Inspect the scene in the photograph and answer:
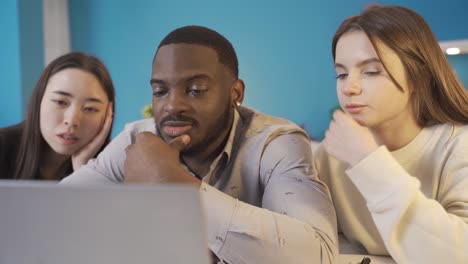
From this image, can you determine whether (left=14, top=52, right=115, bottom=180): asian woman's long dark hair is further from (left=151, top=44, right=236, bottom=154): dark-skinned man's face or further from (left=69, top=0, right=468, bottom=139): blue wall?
(left=151, top=44, right=236, bottom=154): dark-skinned man's face

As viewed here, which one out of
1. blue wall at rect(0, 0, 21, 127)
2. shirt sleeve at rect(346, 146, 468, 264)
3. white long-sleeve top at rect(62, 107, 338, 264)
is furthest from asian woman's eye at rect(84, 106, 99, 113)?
blue wall at rect(0, 0, 21, 127)

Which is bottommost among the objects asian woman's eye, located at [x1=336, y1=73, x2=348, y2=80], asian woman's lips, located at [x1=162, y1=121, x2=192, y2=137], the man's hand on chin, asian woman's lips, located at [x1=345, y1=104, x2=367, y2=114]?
the man's hand on chin

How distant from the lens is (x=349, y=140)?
0.51 m

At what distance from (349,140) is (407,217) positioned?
95 mm

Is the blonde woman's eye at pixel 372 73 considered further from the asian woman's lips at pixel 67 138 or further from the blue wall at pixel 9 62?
the blue wall at pixel 9 62

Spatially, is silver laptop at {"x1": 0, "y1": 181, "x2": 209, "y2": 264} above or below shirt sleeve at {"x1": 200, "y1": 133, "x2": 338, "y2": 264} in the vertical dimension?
above

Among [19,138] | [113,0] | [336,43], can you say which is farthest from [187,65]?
[19,138]

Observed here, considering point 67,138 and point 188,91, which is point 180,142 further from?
point 67,138

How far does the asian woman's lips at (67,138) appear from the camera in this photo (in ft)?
2.82

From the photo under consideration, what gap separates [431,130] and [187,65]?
287mm

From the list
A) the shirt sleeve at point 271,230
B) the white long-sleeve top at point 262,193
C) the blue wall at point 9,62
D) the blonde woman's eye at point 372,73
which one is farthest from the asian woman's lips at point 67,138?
the blue wall at point 9,62

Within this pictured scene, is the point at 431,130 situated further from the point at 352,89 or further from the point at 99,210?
the point at 99,210

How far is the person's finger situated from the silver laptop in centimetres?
25

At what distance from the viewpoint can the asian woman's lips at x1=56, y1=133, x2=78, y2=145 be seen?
86 centimetres
